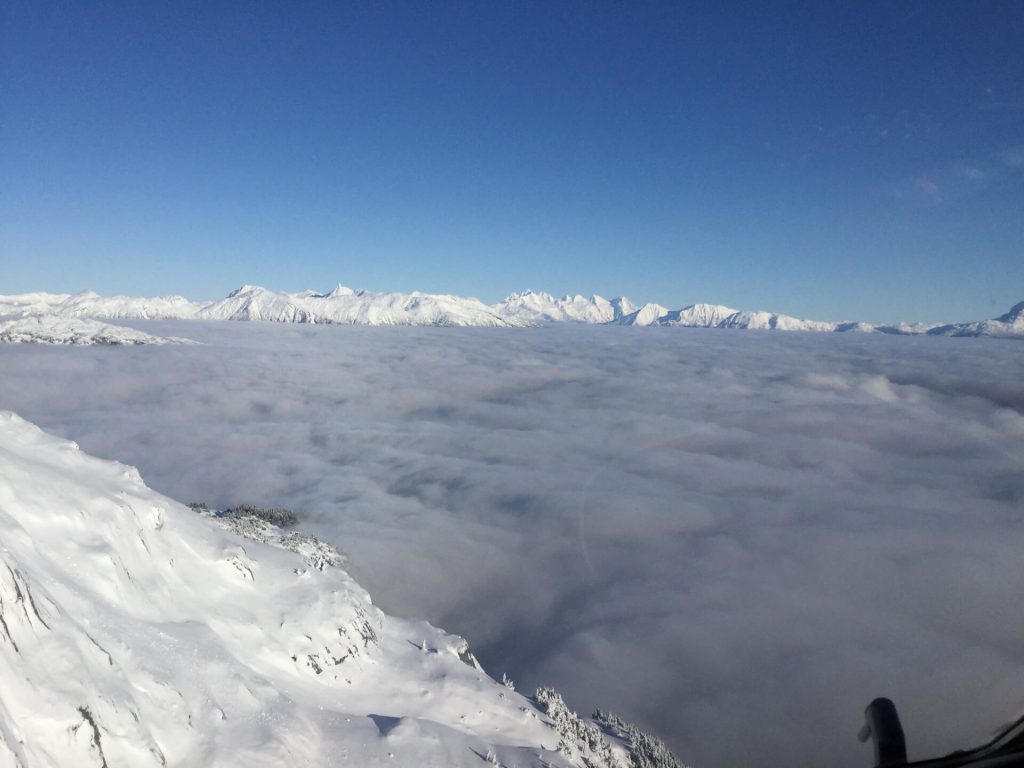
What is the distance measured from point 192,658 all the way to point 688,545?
324 ft

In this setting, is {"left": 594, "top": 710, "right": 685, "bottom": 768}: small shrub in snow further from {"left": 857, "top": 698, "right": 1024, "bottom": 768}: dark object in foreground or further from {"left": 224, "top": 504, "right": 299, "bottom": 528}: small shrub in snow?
{"left": 224, "top": 504, "right": 299, "bottom": 528}: small shrub in snow

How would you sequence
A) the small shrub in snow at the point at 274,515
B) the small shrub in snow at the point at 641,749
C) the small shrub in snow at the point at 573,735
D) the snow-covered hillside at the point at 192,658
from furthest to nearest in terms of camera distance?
the small shrub in snow at the point at 274,515
the small shrub in snow at the point at 641,749
the small shrub in snow at the point at 573,735
the snow-covered hillside at the point at 192,658

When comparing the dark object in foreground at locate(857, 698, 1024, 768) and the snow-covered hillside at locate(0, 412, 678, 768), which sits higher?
the dark object in foreground at locate(857, 698, 1024, 768)

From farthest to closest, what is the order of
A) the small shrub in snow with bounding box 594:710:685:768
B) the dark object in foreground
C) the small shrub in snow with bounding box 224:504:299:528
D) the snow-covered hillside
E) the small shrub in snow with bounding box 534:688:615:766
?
the small shrub in snow with bounding box 224:504:299:528
the small shrub in snow with bounding box 594:710:685:768
the small shrub in snow with bounding box 534:688:615:766
the snow-covered hillside
the dark object in foreground

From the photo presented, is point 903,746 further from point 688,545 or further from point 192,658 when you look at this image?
point 688,545

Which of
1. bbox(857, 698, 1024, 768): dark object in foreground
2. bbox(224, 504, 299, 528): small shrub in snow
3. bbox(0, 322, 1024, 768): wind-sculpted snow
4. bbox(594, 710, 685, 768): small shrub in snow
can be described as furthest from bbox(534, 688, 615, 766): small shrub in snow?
bbox(224, 504, 299, 528): small shrub in snow

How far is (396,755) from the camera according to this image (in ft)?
61.0

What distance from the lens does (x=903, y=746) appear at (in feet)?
15.4

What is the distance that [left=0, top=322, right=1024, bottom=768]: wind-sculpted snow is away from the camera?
62.3m

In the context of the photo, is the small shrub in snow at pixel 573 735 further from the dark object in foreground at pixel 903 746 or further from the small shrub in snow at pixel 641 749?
the dark object in foreground at pixel 903 746

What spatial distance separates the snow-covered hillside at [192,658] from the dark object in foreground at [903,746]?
41.6ft

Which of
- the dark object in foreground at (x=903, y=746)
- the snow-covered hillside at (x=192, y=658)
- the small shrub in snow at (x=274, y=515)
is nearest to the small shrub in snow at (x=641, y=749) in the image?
the snow-covered hillside at (x=192, y=658)

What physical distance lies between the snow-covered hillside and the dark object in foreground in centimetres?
1268

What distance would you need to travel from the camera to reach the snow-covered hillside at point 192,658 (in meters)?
11.7
